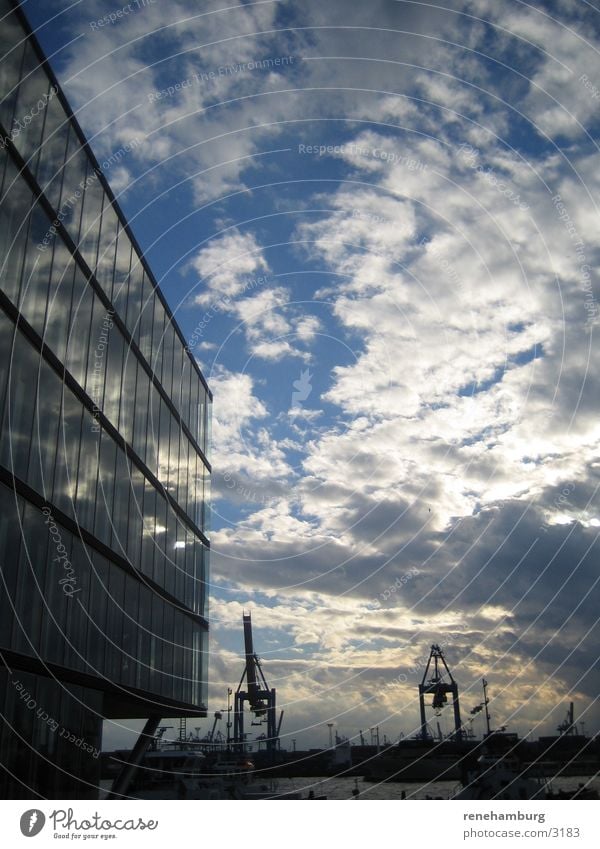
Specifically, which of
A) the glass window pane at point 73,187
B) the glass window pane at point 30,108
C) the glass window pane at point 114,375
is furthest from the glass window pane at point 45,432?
the glass window pane at point 30,108

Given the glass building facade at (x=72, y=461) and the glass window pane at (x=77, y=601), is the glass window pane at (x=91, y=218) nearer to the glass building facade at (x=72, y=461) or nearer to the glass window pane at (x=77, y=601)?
the glass building facade at (x=72, y=461)

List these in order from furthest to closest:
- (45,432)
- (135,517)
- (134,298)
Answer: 1. (134,298)
2. (135,517)
3. (45,432)

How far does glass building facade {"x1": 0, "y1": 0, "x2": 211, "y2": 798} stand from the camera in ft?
62.5

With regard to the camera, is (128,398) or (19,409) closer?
(19,409)

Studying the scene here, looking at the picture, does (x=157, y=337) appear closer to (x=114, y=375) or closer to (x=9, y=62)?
(x=114, y=375)

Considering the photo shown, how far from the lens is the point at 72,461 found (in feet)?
74.6

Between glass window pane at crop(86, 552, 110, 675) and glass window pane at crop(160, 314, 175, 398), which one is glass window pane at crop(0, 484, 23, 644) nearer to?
glass window pane at crop(86, 552, 110, 675)

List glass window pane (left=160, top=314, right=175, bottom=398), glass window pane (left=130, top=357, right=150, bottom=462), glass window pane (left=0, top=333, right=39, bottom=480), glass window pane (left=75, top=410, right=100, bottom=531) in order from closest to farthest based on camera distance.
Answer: glass window pane (left=0, top=333, right=39, bottom=480) < glass window pane (left=75, top=410, right=100, bottom=531) < glass window pane (left=130, top=357, right=150, bottom=462) < glass window pane (left=160, top=314, right=175, bottom=398)

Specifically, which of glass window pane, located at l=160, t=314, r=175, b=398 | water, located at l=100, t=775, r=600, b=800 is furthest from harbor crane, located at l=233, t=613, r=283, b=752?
glass window pane, located at l=160, t=314, r=175, b=398

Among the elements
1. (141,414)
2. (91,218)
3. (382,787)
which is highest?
(91,218)

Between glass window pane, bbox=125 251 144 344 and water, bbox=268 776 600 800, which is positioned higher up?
glass window pane, bbox=125 251 144 344

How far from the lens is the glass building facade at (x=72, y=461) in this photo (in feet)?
62.5

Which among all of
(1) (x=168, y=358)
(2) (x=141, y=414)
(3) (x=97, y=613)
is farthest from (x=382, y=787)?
(3) (x=97, y=613)
